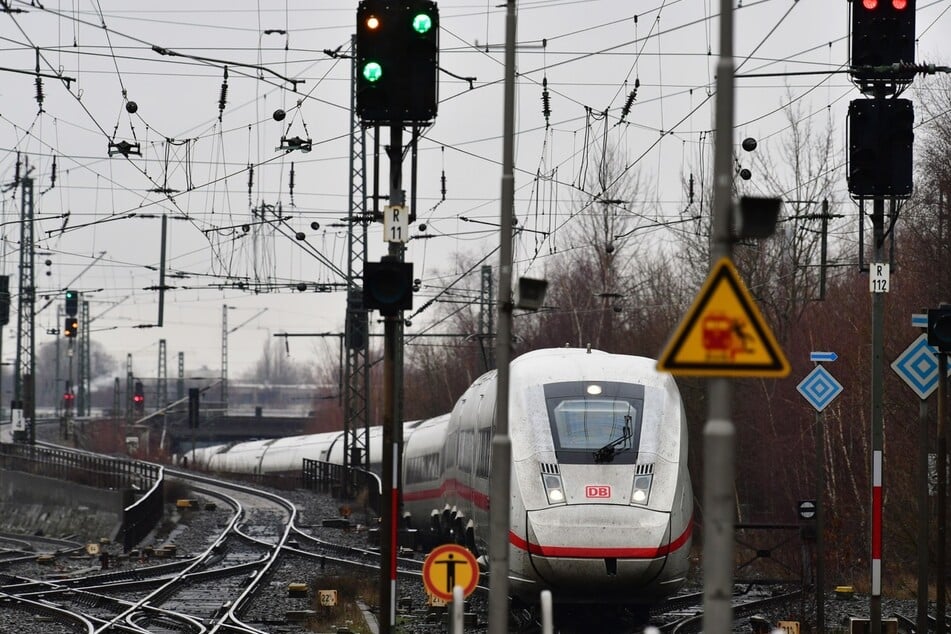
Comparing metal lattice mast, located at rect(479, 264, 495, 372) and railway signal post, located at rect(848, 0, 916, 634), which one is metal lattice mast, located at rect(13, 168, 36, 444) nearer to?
metal lattice mast, located at rect(479, 264, 495, 372)

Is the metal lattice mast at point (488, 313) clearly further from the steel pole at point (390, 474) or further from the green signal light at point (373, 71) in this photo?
the green signal light at point (373, 71)

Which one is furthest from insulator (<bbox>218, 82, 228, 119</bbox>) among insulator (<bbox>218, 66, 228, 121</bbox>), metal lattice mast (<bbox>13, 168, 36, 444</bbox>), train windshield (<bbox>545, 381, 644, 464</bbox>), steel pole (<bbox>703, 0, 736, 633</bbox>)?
metal lattice mast (<bbox>13, 168, 36, 444</bbox>)

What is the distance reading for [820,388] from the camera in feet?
59.9

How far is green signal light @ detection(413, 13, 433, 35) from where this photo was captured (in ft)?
46.8

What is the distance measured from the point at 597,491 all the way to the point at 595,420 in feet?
3.45

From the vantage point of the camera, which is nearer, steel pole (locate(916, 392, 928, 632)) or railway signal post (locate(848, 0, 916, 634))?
steel pole (locate(916, 392, 928, 632))

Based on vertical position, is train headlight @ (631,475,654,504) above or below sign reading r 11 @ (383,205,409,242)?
below

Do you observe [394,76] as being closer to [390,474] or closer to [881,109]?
[390,474]

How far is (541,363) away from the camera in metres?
19.3

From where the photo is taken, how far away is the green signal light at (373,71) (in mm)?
14176

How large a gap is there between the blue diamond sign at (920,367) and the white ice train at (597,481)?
2756 mm

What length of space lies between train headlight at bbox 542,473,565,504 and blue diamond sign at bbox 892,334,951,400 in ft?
12.9

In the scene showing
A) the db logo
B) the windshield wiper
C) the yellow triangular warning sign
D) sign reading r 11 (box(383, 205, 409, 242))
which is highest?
sign reading r 11 (box(383, 205, 409, 242))

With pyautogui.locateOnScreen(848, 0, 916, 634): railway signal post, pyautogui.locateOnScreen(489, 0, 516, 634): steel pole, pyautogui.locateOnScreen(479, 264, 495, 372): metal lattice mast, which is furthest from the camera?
pyautogui.locateOnScreen(479, 264, 495, 372): metal lattice mast
